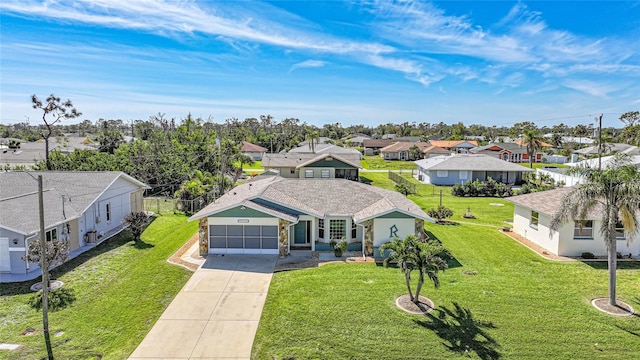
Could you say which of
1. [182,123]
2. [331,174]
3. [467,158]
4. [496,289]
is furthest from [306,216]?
[182,123]

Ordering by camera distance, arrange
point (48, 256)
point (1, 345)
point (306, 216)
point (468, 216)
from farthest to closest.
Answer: point (468, 216) → point (306, 216) → point (48, 256) → point (1, 345)

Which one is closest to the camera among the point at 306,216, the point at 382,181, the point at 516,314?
the point at 516,314

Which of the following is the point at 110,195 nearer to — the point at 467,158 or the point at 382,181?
the point at 382,181

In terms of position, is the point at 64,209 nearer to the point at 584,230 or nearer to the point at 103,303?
the point at 103,303

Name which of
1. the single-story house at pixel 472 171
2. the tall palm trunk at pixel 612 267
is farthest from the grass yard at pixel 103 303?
the single-story house at pixel 472 171

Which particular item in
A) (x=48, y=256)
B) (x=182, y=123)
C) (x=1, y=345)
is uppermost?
(x=182, y=123)

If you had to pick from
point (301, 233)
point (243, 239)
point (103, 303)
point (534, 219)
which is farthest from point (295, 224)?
point (534, 219)

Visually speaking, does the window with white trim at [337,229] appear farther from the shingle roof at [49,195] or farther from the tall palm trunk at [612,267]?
the shingle roof at [49,195]
